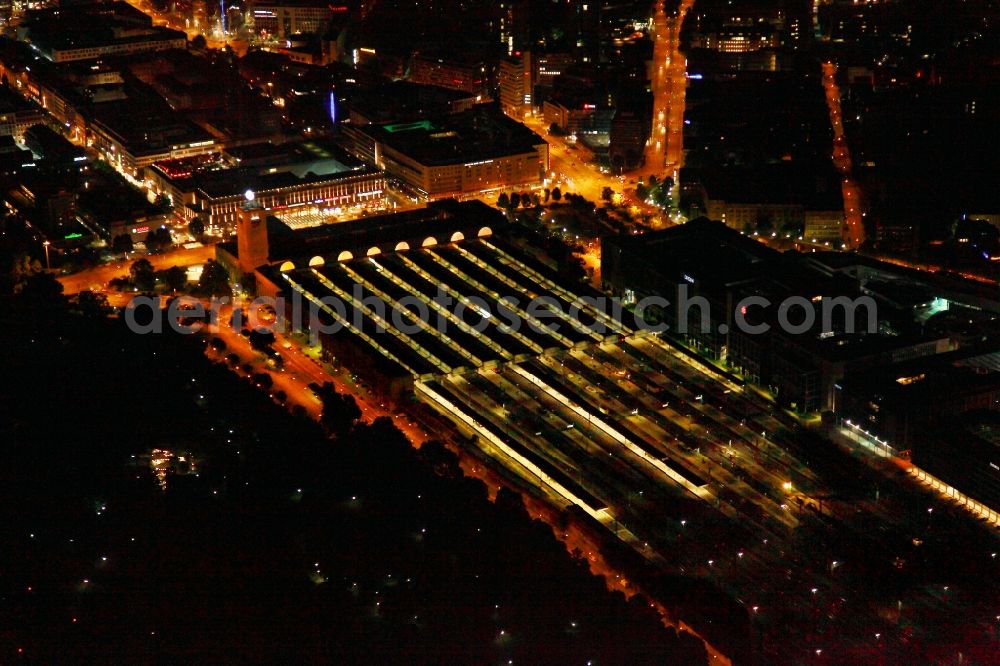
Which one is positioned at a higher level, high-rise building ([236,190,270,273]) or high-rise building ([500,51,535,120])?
high-rise building ([500,51,535,120])

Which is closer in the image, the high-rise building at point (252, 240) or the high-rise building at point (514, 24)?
the high-rise building at point (252, 240)

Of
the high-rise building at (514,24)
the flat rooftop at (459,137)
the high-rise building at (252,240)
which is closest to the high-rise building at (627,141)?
the flat rooftop at (459,137)

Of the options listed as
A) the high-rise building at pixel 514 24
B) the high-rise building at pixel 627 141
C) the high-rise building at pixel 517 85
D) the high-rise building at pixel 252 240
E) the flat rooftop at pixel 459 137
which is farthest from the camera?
the high-rise building at pixel 514 24

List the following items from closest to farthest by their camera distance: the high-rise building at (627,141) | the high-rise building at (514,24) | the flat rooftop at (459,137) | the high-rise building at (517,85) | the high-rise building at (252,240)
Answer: the high-rise building at (252,240) → the flat rooftop at (459,137) → the high-rise building at (627,141) → the high-rise building at (517,85) → the high-rise building at (514,24)

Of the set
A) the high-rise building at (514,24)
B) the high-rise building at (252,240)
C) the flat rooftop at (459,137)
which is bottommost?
the high-rise building at (252,240)

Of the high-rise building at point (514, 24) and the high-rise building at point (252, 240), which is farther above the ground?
the high-rise building at point (514, 24)

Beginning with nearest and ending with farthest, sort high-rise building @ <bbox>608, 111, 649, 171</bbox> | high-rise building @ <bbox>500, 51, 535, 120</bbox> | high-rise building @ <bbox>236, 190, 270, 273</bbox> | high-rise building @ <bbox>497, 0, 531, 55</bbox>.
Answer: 1. high-rise building @ <bbox>236, 190, 270, 273</bbox>
2. high-rise building @ <bbox>608, 111, 649, 171</bbox>
3. high-rise building @ <bbox>500, 51, 535, 120</bbox>
4. high-rise building @ <bbox>497, 0, 531, 55</bbox>

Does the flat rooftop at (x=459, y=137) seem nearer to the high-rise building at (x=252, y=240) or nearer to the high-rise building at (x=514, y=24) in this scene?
the high-rise building at (x=252, y=240)

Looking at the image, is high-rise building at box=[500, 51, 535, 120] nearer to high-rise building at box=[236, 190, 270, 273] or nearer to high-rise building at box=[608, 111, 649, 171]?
high-rise building at box=[608, 111, 649, 171]

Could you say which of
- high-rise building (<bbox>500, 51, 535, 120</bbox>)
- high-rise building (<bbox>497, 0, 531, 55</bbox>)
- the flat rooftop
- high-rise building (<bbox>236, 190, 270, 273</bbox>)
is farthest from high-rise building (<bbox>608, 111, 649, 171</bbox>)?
high-rise building (<bbox>236, 190, 270, 273</bbox>)

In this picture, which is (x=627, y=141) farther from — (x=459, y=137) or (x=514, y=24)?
(x=514, y=24)

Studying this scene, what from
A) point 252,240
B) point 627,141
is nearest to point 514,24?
point 627,141

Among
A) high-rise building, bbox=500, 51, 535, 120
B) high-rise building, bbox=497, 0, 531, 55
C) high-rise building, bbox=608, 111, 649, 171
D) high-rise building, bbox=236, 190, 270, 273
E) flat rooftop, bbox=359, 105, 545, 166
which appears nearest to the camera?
high-rise building, bbox=236, 190, 270, 273
